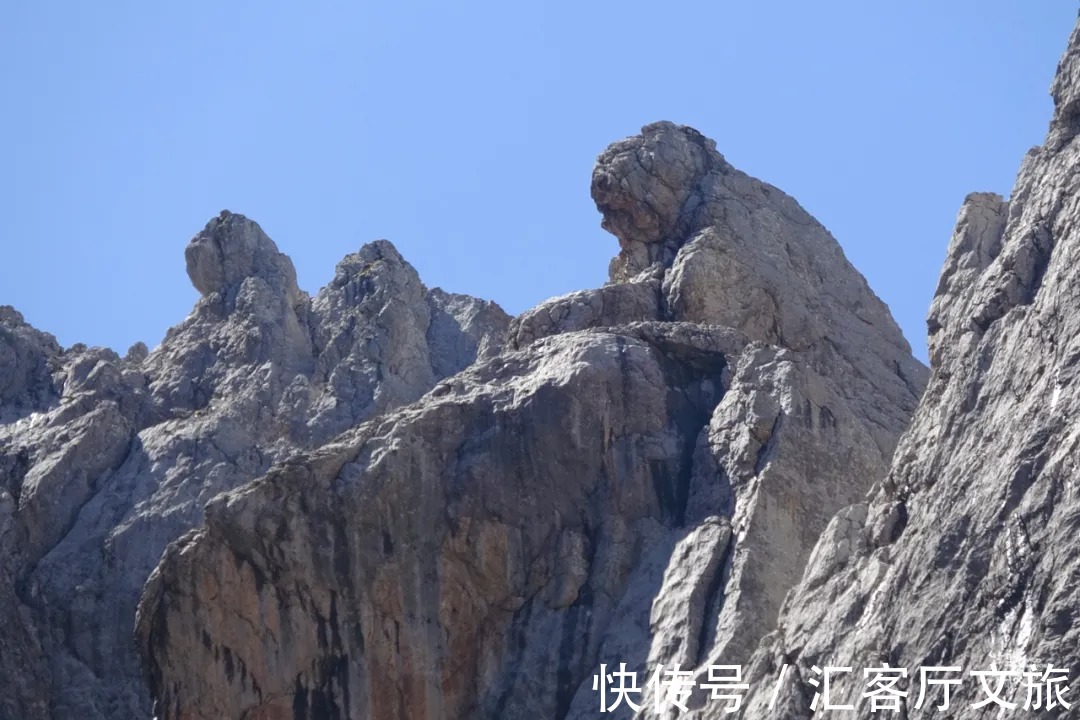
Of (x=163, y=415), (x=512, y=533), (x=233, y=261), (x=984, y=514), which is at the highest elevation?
(x=233, y=261)

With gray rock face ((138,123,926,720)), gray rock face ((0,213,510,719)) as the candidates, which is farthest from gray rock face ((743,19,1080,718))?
gray rock face ((0,213,510,719))

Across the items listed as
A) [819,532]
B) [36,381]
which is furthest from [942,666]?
[36,381]

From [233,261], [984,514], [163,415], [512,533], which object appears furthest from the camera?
[233,261]

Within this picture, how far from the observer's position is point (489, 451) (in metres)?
53.8

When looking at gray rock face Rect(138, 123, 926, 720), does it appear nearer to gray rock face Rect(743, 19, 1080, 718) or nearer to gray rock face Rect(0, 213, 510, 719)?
gray rock face Rect(743, 19, 1080, 718)

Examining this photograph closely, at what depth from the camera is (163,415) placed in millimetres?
78938

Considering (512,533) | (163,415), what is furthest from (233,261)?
(512,533)

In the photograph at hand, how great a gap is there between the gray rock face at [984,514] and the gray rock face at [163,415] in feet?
98.8

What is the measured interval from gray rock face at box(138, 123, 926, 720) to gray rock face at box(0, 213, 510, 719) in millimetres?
15842

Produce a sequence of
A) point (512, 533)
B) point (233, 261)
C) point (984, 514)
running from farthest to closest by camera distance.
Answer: point (233, 261) → point (512, 533) → point (984, 514)

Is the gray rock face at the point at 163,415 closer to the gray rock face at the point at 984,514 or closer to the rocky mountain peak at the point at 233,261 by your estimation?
the rocky mountain peak at the point at 233,261

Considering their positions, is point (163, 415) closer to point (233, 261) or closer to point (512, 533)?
point (233, 261)

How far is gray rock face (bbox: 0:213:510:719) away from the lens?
227ft

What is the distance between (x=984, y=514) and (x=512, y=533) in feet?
51.2
